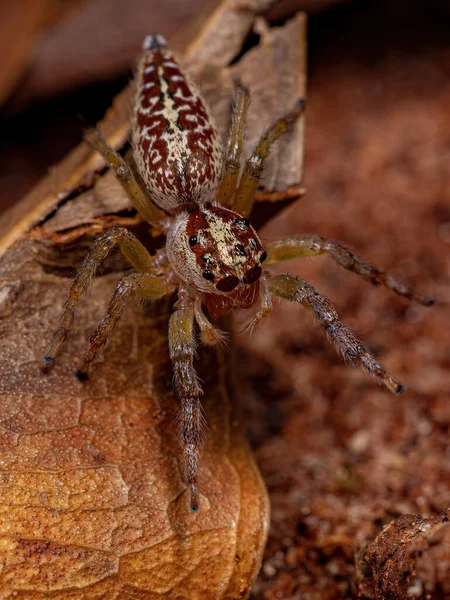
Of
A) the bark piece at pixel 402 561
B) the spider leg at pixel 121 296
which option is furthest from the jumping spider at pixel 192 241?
the bark piece at pixel 402 561

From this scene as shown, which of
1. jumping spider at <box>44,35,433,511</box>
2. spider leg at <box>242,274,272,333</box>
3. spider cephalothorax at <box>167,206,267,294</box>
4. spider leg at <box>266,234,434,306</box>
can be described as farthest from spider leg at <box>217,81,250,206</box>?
spider leg at <box>242,274,272,333</box>

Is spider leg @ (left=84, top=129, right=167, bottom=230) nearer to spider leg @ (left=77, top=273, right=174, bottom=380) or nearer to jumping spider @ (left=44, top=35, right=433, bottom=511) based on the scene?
jumping spider @ (left=44, top=35, right=433, bottom=511)

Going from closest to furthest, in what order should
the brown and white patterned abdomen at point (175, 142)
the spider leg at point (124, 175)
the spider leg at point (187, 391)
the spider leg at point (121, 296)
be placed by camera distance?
the spider leg at point (187, 391) < the spider leg at point (121, 296) < the spider leg at point (124, 175) < the brown and white patterned abdomen at point (175, 142)

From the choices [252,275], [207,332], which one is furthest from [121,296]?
[252,275]

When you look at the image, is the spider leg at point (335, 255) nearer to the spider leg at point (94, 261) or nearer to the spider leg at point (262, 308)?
the spider leg at point (262, 308)

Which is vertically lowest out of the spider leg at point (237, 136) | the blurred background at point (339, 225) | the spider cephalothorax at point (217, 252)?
the blurred background at point (339, 225)
